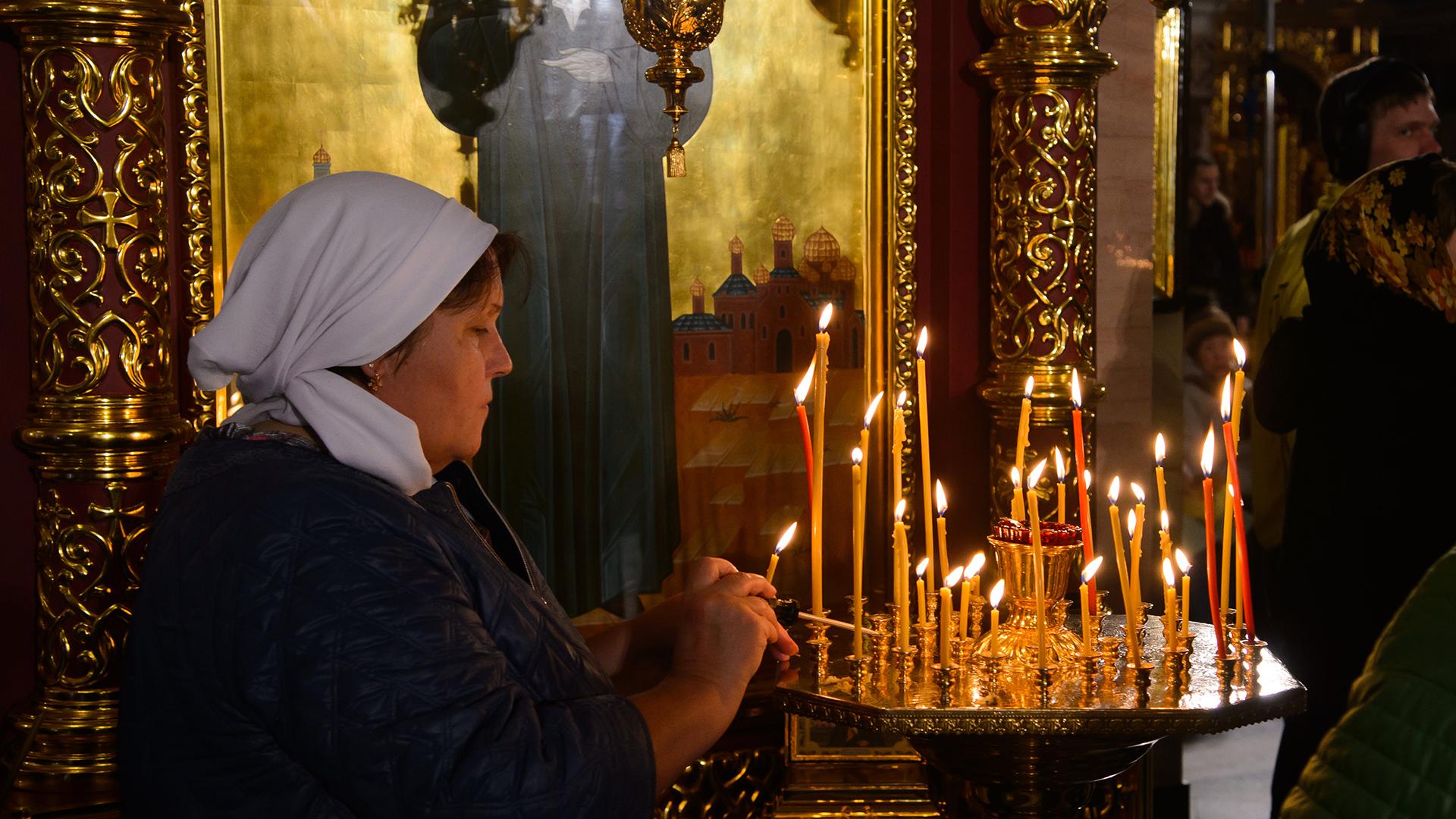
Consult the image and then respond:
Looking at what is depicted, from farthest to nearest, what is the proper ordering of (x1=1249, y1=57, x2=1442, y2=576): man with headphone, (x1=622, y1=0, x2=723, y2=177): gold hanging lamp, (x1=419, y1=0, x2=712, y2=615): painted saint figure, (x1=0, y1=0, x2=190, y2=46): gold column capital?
(x1=1249, y1=57, x2=1442, y2=576): man with headphone
(x1=419, y1=0, x2=712, y2=615): painted saint figure
(x1=622, y1=0, x2=723, y2=177): gold hanging lamp
(x1=0, y1=0, x2=190, y2=46): gold column capital

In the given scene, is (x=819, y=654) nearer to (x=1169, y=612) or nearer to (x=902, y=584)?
(x=902, y=584)

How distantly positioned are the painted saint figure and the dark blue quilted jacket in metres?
1.30

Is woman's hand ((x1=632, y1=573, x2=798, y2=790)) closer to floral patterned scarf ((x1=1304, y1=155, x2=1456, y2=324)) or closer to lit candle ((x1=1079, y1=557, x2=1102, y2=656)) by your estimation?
lit candle ((x1=1079, y1=557, x2=1102, y2=656))

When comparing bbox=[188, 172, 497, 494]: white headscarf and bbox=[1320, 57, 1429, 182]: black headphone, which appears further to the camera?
bbox=[1320, 57, 1429, 182]: black headphone

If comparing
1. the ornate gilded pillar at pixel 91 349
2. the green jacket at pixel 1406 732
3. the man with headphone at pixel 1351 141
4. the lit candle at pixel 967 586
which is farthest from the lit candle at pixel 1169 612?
the man with headphone at pixel 1351 141

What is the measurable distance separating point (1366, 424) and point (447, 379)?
7.78ft

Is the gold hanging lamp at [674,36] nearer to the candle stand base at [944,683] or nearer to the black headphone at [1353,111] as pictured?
the candle stand base at [944,683]

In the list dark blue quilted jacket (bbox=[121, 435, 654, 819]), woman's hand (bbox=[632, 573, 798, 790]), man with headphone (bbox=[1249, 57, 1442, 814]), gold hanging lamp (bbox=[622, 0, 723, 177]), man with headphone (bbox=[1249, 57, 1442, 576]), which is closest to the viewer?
dark blue quilted jacket (bbox=[121, 435, 654, 819])

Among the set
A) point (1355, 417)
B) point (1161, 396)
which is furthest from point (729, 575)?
point (1161, 396)

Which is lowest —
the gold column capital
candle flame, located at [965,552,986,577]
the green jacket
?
candle flame, located at [965,552,986,577]

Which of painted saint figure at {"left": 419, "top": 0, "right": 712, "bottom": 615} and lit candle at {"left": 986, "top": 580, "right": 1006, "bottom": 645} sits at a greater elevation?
painted saint figure at {"left": 419, "top": 0, "right": 712, "bottom": 615}

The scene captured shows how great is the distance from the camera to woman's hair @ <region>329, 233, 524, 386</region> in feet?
4.49

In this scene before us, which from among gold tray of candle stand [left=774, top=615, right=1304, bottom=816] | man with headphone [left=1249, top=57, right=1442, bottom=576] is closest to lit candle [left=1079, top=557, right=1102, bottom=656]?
gold tray of candle stand [left=774, top=615, right=1304, bottom=816]

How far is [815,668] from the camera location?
176cm
